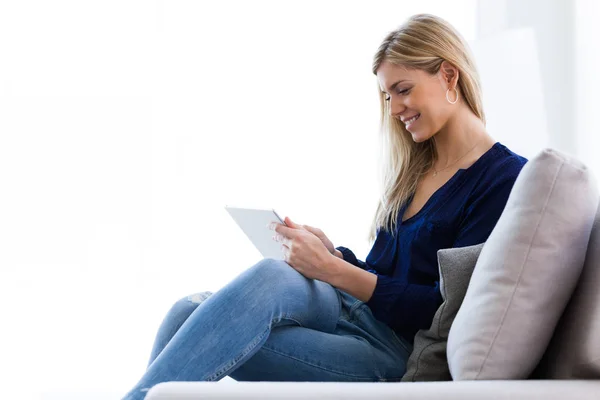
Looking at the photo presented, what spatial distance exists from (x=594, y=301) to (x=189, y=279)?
2.63 m

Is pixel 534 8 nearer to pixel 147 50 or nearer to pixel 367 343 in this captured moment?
pixel 147 50

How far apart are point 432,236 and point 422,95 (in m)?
0.40

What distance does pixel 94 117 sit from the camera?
3.65 meters

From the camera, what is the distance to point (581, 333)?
1253 millimetres

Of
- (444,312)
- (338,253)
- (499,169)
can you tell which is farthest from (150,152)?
(444,312)

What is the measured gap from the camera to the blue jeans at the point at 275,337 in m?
1.51

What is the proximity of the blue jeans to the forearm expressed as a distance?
0.18 ft

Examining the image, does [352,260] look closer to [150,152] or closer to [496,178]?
[496,178]

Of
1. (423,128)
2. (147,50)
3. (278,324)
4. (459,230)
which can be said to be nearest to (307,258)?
(278,324)

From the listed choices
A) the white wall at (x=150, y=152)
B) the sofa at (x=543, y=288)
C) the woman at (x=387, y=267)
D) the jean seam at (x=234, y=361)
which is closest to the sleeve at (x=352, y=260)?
the woman at (x=387, y=267)

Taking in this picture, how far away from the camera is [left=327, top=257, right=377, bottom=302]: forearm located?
5.76 feet

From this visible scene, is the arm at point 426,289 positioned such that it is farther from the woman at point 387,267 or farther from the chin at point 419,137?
the chin at point 419,137

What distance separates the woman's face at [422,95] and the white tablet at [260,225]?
486 mm

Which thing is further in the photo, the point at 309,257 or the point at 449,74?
the point at 449,74
